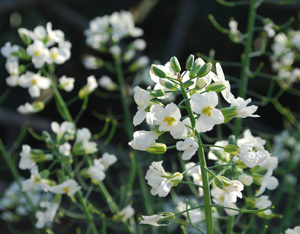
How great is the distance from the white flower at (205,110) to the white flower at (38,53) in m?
0.44

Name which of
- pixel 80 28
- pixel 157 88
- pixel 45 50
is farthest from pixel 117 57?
pixel 80 28

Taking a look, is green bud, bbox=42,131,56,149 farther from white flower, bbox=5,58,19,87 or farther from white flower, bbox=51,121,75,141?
white flower, bbox=5,58,19,87

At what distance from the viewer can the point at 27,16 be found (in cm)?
248

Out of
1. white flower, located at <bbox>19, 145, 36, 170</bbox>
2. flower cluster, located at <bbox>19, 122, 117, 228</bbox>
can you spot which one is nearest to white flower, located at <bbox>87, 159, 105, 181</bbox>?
flower cluster, located at <bbox>19, 122, 117, 228</bbox>

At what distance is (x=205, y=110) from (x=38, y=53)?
0.47 meters

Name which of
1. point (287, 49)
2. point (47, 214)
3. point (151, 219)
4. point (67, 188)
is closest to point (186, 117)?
point (151, 219)

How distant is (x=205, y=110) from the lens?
59 cm

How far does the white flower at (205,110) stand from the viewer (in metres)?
0.59

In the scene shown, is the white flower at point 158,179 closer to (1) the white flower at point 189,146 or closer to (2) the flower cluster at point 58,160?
(1) the white flower at point 189,146

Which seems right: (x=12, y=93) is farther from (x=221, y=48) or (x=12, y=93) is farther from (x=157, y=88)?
(x=157, y=88)

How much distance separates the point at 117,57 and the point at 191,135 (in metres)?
0.72

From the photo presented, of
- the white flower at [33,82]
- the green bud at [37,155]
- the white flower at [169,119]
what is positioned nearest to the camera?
the white flower at [169,119]

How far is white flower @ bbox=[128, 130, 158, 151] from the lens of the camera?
24.3 inches

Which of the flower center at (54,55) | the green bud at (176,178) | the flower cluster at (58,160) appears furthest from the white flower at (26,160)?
the green bud at (176,178)
